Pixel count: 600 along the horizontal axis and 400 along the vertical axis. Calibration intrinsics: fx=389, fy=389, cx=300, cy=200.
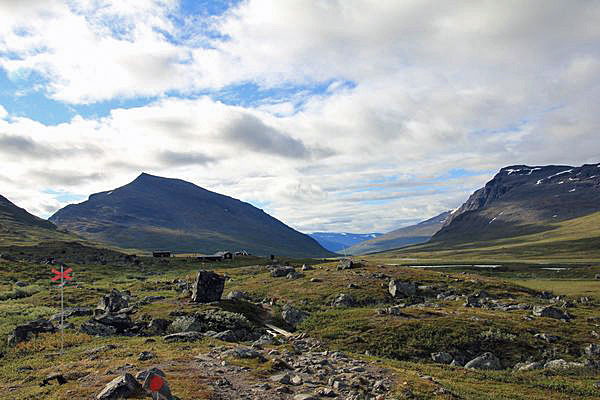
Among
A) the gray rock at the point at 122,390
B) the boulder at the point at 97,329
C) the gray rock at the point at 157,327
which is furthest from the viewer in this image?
the gray rock at the point at 157,327

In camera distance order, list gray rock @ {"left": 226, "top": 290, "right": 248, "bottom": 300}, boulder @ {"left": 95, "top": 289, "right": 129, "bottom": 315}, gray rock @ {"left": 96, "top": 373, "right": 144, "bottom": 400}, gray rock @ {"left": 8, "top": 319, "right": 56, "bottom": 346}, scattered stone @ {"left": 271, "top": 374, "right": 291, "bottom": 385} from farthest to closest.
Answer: gray rock @ {"left": 226, "top": 290, "right": 248, "bottom": 300}, boulder @ {"left": 95, "top": 289, "right": 129, "bottom": 315}, gray rock @ {"left": 8, "top": 319, "right": 56, "bottom": 346}, scattered stone @ {"left": 271, "top": 374, "right": 291, "bottom": 385}, gray rock @ {"left": 96, "top": 373, "right": 144, "bottom": 400}

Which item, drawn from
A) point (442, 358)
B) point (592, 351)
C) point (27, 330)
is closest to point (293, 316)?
point (442, 358)

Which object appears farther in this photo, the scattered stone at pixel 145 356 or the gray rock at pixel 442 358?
the gray rock at pixel 442 358

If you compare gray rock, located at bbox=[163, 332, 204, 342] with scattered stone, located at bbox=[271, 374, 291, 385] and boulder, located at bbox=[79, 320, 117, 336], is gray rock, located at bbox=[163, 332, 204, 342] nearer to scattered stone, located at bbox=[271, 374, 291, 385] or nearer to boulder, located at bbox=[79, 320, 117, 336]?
boulder, located at bbox=[79, 320, 117, 336]

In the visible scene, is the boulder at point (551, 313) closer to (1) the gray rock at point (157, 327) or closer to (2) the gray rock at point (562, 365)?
(2) the gray rock at point (562, 365)

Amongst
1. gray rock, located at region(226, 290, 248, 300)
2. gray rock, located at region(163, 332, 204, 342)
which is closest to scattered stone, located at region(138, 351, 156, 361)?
gray rock, located at region(163, 332, 204, 342)

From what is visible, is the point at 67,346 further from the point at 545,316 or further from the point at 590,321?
the point at 590,321

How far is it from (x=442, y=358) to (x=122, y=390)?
28051 millimetres

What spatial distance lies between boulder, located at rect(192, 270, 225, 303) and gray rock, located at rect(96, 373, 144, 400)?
32.1 metres

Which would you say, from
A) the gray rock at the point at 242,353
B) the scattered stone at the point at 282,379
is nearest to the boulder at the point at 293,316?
the gray rock at the point at 242,353

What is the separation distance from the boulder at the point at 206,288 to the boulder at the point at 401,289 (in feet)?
96.5

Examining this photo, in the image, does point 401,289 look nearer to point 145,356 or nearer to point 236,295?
point 236,295

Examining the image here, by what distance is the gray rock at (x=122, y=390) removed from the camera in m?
18.1

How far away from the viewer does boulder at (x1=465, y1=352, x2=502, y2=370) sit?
3312 centimetres
